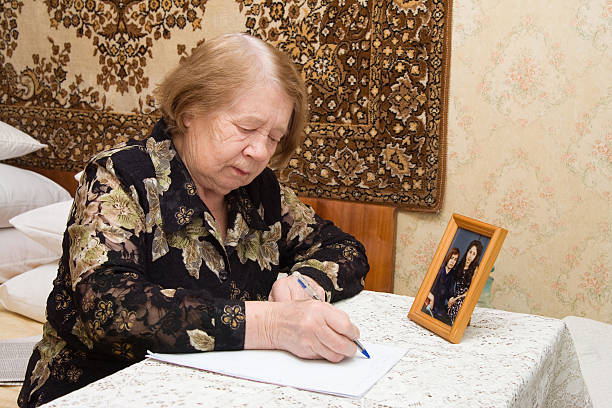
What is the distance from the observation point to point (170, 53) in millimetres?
2654

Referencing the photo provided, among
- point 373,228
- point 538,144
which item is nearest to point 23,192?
point 373,228

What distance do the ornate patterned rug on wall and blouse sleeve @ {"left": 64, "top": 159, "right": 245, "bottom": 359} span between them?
1297 millimetres

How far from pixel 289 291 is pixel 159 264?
0.82ft

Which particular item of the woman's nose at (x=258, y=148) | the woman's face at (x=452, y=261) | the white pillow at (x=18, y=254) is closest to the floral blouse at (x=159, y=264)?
the woman's nose at (x=258, y=148)

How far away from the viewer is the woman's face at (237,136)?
4.30 ft

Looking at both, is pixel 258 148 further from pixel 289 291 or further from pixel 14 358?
pixel 14 358

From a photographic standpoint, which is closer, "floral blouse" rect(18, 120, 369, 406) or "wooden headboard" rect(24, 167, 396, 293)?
"floral blouse" rect(18, 120, 369, 406)

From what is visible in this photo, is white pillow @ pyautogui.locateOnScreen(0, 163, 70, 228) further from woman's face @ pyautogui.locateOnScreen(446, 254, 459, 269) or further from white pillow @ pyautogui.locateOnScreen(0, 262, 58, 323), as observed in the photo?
woman's face @ pyautogui.locateOnScreen(446, 254, 459, 269)

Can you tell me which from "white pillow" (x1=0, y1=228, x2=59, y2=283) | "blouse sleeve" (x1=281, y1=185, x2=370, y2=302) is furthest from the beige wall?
"white pillow" (x1=0, y1=228, x2=59, y2=283)

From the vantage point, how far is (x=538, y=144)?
6.94ft

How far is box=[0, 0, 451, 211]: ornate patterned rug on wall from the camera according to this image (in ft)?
7.32

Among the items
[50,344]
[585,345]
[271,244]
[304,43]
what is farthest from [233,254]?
[304,43]

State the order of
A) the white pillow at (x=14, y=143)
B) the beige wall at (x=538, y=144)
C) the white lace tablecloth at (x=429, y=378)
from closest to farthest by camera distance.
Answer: the white lace tablecloth at (x=429, y=378) → the beige wall at (x=538, y=144) → the white pillow at (x=14, y=143)

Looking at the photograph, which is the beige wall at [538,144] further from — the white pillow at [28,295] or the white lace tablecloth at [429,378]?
the white pillow at [28,295]
